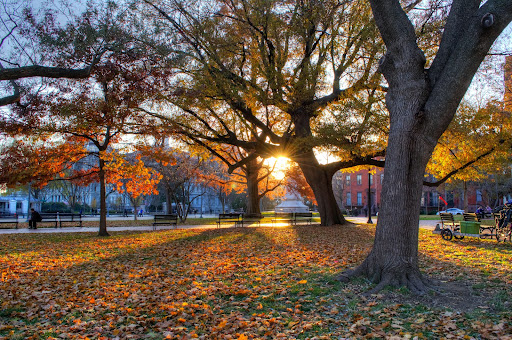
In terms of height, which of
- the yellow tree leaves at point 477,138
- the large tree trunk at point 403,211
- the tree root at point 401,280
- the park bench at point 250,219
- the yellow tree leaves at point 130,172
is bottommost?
the park bench at point 250,219

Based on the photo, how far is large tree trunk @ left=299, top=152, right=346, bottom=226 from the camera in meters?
19.5

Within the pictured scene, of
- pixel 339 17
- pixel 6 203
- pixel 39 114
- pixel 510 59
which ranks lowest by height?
pixel 6 203

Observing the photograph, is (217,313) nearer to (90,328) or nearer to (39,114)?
(90,328)

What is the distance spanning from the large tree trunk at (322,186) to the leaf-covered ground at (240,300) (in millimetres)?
10606

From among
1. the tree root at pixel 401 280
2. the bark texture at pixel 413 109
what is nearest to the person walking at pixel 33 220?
the bark texture at pixel 413 109

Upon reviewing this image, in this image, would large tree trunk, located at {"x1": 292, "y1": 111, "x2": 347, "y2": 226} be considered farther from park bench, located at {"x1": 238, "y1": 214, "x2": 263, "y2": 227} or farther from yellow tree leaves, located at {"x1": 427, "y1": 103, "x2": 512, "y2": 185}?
yellow tree leaves, located at {"x1": 427, "y1": 103, "x2": 512, "y2": 185}

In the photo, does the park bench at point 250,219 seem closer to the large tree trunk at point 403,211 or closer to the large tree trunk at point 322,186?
the large tree trunk at point 322,186

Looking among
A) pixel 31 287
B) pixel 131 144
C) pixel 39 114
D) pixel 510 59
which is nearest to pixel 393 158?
pixel 31 287

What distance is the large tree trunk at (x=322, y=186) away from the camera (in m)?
19.5

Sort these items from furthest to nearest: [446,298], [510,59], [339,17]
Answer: [339,17] < [510,59] < [446,298]

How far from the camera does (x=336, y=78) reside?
17.7 m

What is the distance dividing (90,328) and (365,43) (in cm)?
1536

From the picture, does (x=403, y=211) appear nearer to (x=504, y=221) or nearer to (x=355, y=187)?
(x=504, y=221)

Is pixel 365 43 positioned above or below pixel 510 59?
above
